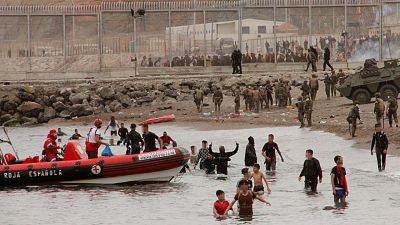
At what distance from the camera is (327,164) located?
33.6 m

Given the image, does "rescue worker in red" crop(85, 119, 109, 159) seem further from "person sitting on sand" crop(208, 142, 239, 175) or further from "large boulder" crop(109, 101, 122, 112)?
"large boulder" crop(109, 101, 122, 112)

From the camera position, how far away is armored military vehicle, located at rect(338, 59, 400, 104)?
147 ft

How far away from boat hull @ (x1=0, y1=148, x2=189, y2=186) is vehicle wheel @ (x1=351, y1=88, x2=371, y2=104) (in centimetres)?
1613

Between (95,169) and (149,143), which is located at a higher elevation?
(149,143)

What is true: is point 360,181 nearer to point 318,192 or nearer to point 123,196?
point 318,192

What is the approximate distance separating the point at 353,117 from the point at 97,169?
934cm

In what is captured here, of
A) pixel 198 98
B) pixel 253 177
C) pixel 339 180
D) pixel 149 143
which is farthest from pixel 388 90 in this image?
pixel 339 180

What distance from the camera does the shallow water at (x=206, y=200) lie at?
2588 centimetres

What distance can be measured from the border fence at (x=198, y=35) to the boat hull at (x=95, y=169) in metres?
28.9

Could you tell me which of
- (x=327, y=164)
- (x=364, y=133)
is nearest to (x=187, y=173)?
(x=327, y=164)

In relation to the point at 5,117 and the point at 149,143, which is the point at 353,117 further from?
the point at 5,117

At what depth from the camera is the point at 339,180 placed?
24875mm

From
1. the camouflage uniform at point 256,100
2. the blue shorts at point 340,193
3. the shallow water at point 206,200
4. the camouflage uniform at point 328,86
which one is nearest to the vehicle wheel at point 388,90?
the camouflage uniform at point 328,86

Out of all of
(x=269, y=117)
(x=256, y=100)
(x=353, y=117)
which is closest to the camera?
(x=353, y=117)
